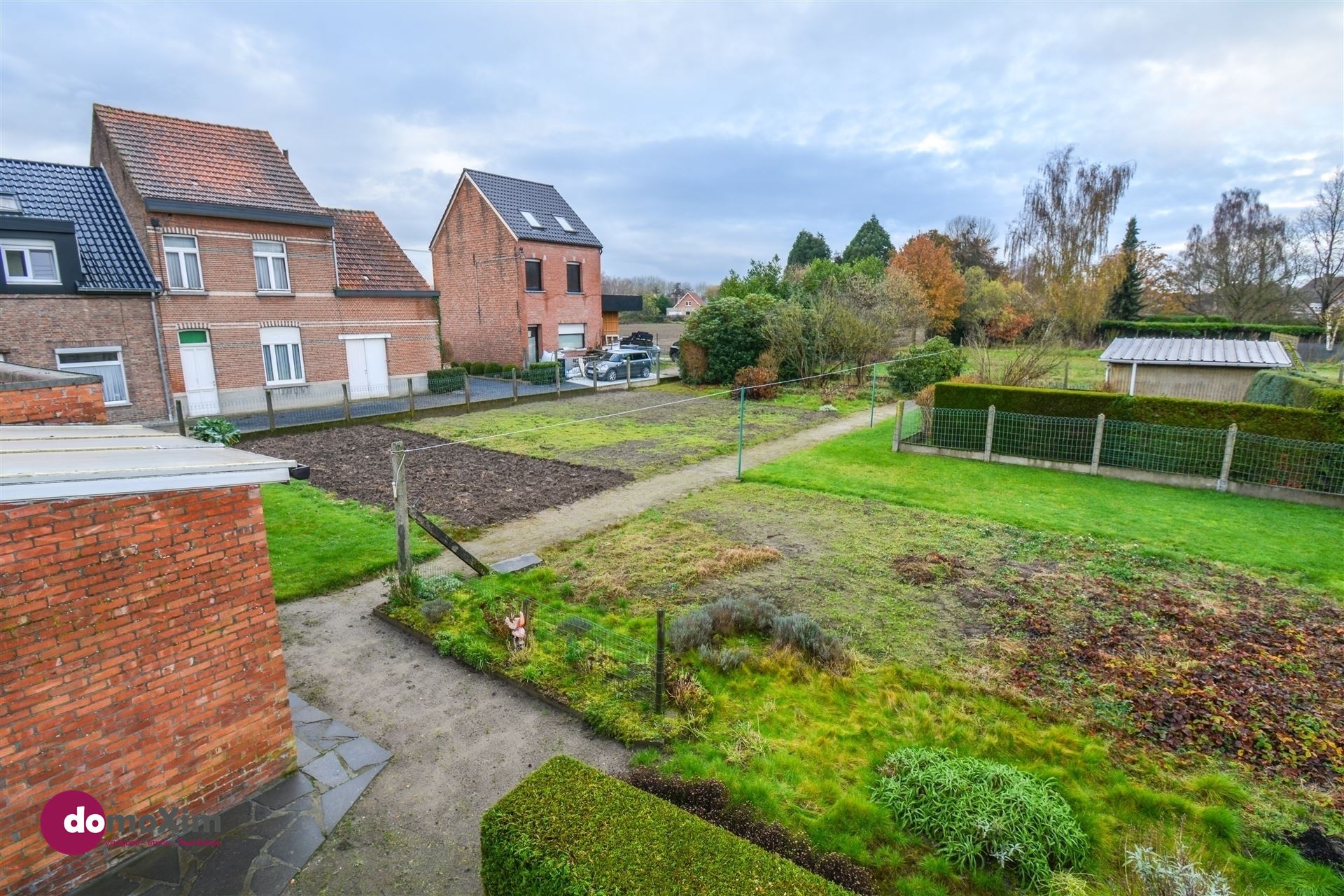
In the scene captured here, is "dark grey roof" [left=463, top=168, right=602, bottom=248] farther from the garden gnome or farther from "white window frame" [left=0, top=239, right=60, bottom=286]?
the garden gnome

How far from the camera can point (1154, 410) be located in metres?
13.0

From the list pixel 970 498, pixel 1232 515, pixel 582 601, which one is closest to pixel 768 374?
pixel 970 498

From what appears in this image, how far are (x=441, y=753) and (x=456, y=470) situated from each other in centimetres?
951

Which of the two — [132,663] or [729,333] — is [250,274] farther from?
[132,663]

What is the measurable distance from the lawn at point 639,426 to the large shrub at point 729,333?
133 cm

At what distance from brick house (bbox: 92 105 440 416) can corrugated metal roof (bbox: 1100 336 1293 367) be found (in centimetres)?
2351

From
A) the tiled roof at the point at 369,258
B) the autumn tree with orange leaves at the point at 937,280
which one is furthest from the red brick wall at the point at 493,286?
the autumn tree with orange leaves at the point at 937,280

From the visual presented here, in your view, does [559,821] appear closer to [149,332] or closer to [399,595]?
[399,595]

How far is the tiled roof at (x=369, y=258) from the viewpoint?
22.8 metres

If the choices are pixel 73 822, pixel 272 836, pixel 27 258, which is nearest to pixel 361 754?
pixel 272 836

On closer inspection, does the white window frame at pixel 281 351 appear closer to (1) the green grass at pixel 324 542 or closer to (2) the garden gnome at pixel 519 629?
(1) the green grass at pixel 324 542

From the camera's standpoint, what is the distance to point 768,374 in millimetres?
24812

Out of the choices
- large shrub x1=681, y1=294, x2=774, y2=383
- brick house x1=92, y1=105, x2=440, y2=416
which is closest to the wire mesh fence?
large shrub x1=681, y1=294, x2=774, y2=383

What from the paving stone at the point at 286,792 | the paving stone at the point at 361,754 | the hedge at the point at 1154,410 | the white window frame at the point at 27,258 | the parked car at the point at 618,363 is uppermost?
the white window frame at the point at 27,258
